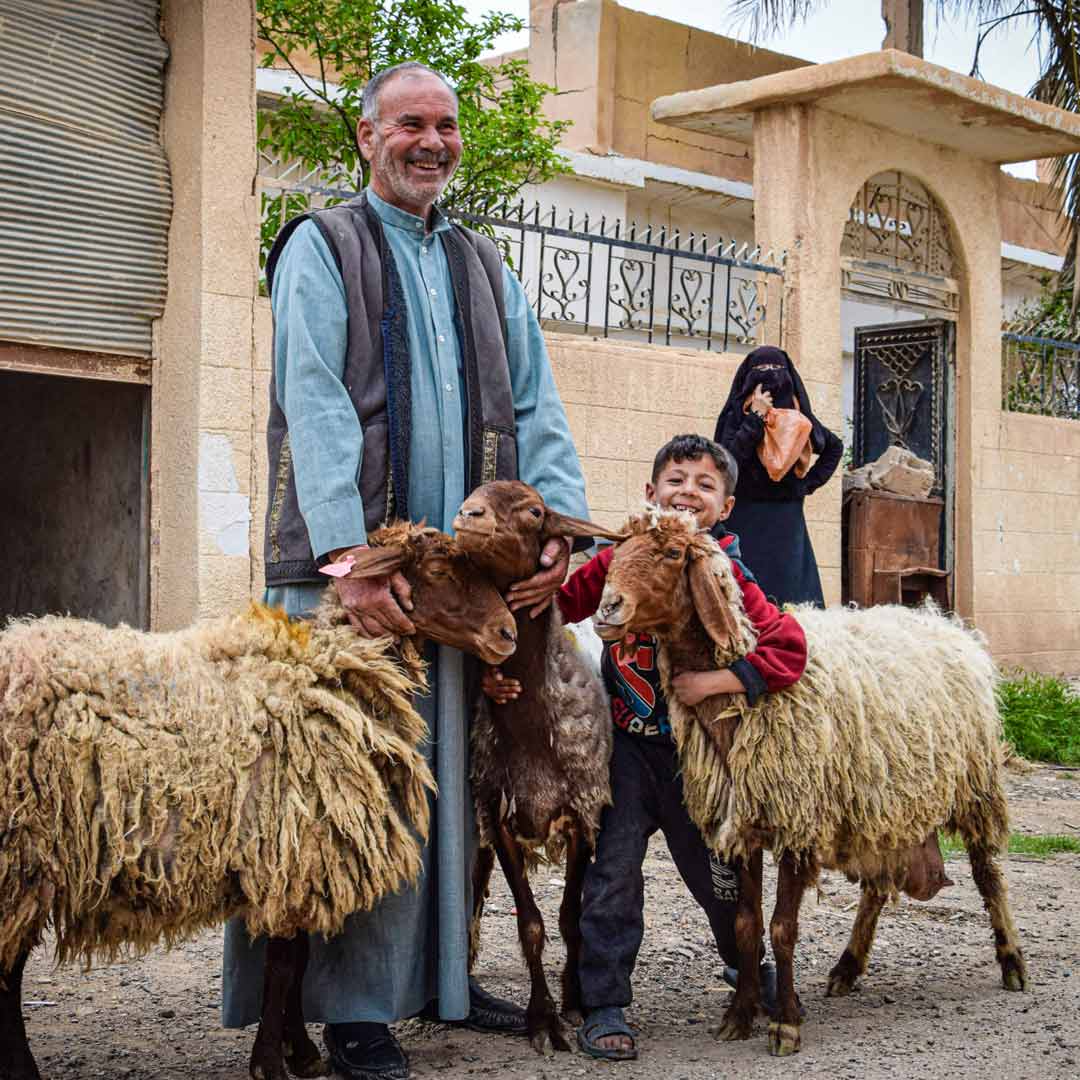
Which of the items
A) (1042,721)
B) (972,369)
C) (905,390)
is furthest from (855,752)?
(905,390)

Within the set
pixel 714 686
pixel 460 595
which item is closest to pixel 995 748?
pixel 714 686

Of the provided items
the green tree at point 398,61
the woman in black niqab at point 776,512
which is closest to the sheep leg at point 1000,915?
the woman in black niqab at point 776,512

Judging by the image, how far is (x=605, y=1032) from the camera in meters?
3.61

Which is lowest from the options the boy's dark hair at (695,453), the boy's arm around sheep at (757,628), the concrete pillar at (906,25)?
the boy's arm around sheep at (757,628)

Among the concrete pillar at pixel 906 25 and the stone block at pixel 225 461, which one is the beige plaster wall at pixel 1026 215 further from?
the stone block at pixel 225 461

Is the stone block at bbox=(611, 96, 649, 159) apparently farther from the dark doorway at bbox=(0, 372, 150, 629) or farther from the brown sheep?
the brown sheep

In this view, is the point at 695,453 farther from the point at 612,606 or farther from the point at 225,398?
the point at 225,398

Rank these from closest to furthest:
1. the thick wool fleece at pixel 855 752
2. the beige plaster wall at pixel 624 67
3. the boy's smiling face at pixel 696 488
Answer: the thick wool fleece at pixel 855 752 → the boy's smiling face at pixel 696 488 → the beige plaster wall at pixel 624 67

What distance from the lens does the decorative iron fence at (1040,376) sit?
13.0 meters

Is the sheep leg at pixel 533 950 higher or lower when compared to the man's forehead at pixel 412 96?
lower

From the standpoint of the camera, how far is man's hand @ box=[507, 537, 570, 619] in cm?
347

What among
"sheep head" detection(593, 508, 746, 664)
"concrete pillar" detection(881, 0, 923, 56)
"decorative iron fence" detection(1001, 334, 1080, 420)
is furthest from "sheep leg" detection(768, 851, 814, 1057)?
"concrete pillar" detection(881, 0, 923, 56)

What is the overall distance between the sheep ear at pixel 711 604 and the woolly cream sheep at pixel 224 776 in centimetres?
57

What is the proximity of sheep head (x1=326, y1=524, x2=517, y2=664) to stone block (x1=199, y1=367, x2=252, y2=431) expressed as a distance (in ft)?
14.5
